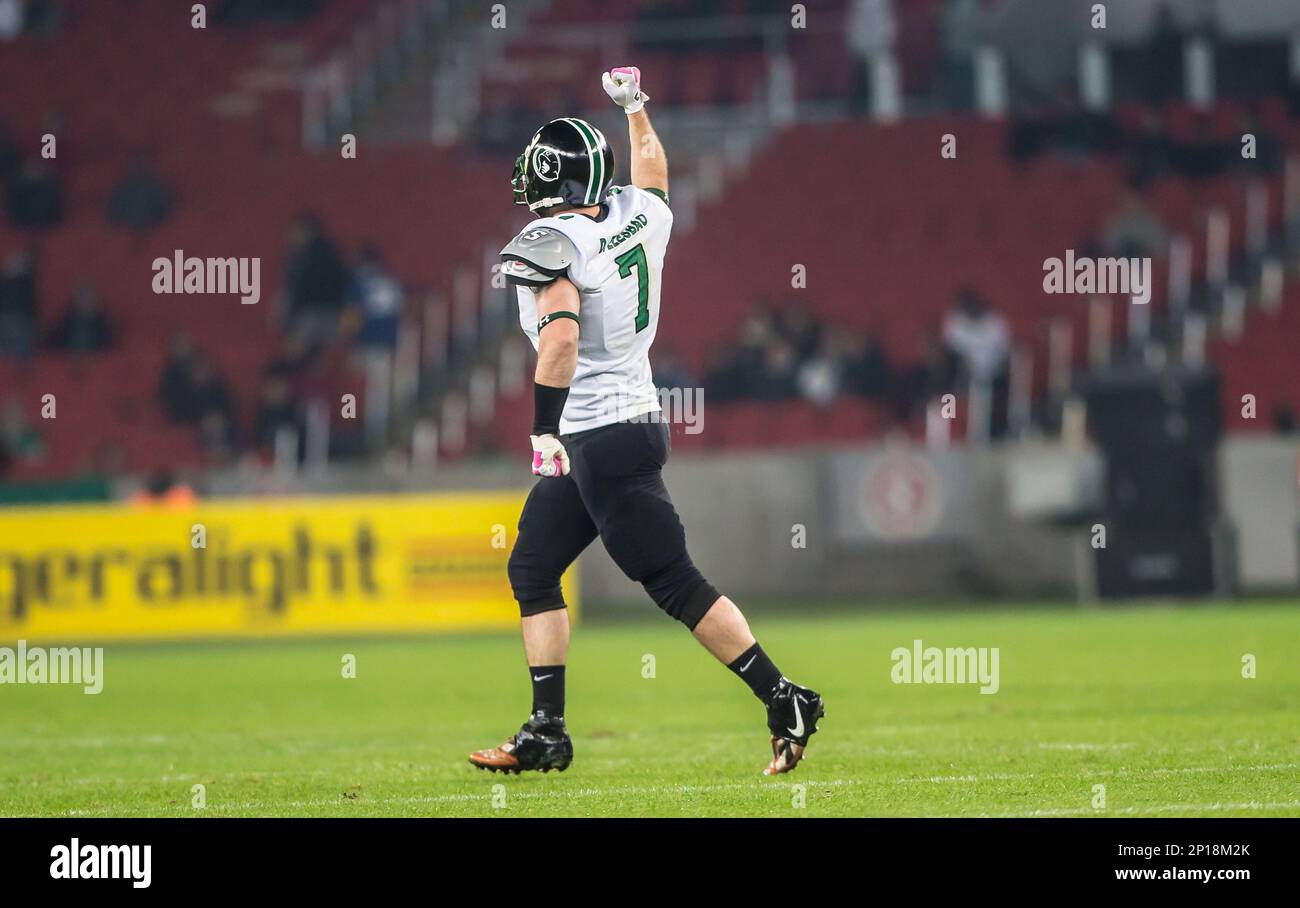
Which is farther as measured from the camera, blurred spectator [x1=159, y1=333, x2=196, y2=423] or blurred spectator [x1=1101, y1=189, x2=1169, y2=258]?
blurred spectator [x1=1101, y1=189, x2=1169, y2=258]

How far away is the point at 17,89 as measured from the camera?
1217 inches

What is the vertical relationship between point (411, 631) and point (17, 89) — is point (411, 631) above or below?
below

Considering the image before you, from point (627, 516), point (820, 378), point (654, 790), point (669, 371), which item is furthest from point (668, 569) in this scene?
point (820, 378)

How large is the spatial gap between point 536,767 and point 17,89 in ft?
83.1

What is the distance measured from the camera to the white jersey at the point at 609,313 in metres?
8.16

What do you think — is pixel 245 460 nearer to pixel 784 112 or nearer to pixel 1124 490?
pixel 784 112

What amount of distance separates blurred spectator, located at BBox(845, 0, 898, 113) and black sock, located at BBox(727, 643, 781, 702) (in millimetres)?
18752

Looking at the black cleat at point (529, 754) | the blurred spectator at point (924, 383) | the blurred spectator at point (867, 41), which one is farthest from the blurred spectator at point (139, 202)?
the black cleat at point (529, 754)

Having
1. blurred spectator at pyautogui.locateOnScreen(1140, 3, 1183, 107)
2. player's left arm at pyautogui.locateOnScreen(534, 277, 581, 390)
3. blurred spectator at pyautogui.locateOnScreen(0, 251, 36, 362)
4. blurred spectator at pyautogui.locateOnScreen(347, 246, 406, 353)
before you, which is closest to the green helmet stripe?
player's left arm at pyautogui.locateOnScreen(534, 277, 581, 390)

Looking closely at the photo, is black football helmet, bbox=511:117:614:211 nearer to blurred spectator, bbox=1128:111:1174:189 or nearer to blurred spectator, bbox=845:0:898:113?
blurred spectator, bbox=845:0:898:113

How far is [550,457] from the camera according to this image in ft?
26.0

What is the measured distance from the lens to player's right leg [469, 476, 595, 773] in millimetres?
8312
